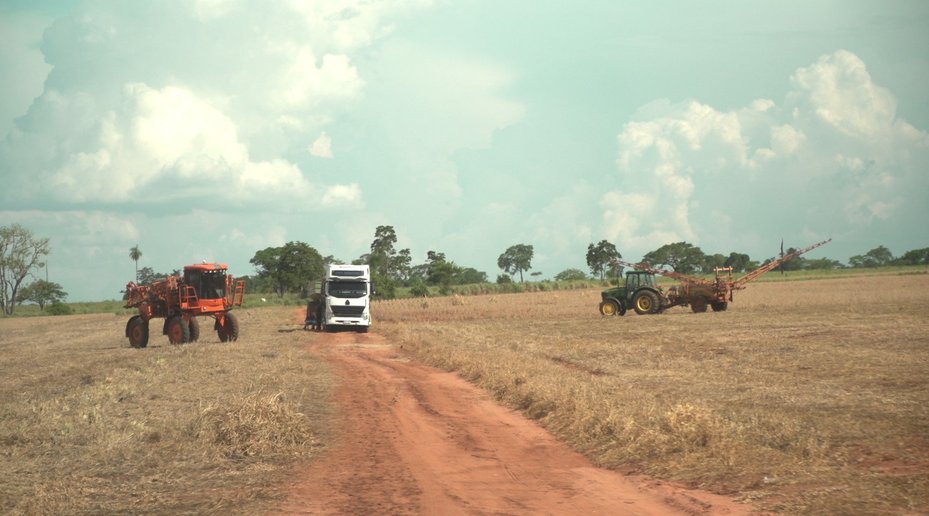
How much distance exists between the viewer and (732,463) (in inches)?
378

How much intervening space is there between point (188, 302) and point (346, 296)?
880 cm

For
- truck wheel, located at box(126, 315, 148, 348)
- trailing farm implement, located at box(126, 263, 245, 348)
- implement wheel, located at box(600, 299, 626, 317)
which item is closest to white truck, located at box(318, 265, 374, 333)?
trailing farm implement, located at box(126, 263, 245, 348)

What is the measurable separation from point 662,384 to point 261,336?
2106cm

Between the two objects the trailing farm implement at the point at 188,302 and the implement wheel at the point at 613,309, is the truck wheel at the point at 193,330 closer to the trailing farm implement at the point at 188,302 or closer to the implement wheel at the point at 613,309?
the trailing farm implement at the point at 188,302

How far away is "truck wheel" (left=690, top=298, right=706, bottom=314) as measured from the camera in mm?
41969

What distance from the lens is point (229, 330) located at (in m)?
30.7

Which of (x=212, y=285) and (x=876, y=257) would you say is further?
(x=876, y=257)

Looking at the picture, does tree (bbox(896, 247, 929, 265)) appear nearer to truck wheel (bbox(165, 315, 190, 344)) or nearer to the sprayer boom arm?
the sprayer boom arm

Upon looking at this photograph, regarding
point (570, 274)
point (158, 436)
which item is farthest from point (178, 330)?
point (570, 274)

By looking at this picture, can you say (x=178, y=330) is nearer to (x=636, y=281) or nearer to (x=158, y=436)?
(x=158, y=436)

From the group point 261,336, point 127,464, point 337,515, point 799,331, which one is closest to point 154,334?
point 261,336

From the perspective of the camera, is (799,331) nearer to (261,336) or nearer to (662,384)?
(662,384)

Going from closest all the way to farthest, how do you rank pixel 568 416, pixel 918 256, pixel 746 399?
pixel 568 416, pixel 746 399, pixel 918 256

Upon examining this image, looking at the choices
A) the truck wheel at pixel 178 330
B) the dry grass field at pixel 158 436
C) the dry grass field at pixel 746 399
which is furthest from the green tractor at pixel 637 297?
the dry grass field at pixel 158 436
